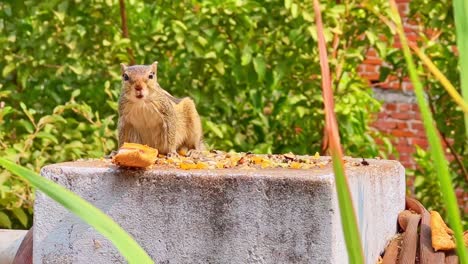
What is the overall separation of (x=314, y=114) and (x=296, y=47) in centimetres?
29

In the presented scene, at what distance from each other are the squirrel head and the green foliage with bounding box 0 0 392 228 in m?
1.23

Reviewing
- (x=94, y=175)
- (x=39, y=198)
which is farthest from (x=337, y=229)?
(x=39, y=198)

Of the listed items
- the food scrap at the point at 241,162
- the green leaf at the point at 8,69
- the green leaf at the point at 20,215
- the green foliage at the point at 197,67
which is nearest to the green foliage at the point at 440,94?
the green foliage at the point at 197,67

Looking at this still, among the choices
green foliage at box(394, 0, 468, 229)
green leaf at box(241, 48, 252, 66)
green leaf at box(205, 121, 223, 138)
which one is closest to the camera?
green leaf at box(205, 121, 223, 138)

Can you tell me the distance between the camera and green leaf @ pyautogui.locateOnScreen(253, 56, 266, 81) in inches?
149

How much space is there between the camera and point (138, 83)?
95.0 inches

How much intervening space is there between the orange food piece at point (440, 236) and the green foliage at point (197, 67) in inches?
73.8

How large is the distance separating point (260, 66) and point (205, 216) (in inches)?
90.3

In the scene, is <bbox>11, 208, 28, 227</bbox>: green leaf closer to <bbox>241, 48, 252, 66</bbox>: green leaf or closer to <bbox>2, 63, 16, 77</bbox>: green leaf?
<bbox>2, 63, 16, 77</bbox>: green leaf

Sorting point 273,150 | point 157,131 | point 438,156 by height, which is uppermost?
point 438,156

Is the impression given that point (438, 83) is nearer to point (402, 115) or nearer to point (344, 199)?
point (402, 115)

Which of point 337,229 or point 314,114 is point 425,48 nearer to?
point 314,114

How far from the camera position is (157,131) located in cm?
236

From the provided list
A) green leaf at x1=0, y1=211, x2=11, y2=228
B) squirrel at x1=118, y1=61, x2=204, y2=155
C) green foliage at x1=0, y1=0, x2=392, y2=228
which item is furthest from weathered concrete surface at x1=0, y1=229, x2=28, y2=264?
green foliage at x1=0, y1=0, x2=392, y2=228
